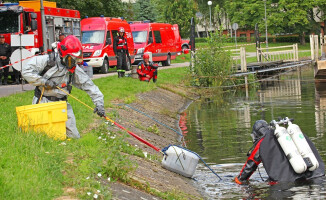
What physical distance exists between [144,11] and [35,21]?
46718 mm

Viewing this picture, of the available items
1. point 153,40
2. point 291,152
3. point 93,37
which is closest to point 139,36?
point 153,40

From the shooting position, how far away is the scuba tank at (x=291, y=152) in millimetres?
10086

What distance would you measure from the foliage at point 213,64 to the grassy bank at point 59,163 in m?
18.9

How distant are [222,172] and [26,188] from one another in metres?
5.88

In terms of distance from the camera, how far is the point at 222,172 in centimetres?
1230

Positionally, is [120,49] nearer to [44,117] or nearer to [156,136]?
[156,136]

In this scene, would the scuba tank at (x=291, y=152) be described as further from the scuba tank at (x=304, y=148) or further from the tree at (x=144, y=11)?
the tree at (x=144, y=11)

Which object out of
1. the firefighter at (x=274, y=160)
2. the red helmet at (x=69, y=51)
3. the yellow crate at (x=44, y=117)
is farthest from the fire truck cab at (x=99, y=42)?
the firefighter at (x=274, y=160)

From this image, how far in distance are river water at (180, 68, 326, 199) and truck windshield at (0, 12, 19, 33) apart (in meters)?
7.93

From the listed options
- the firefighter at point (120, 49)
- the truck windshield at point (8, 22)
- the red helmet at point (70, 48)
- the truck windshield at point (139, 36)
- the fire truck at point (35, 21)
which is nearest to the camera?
the red helmet at point (70, 48)

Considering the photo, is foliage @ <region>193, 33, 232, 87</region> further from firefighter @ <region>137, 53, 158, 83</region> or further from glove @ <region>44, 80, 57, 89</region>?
glove @ <region>44, 80, 57, 89</region>

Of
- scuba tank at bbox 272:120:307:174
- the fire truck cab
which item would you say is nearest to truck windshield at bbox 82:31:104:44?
the fire truck cab

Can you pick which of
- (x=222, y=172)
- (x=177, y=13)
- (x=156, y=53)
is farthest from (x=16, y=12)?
(x=177, y=13)

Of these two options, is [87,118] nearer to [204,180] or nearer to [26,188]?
[204,180]
